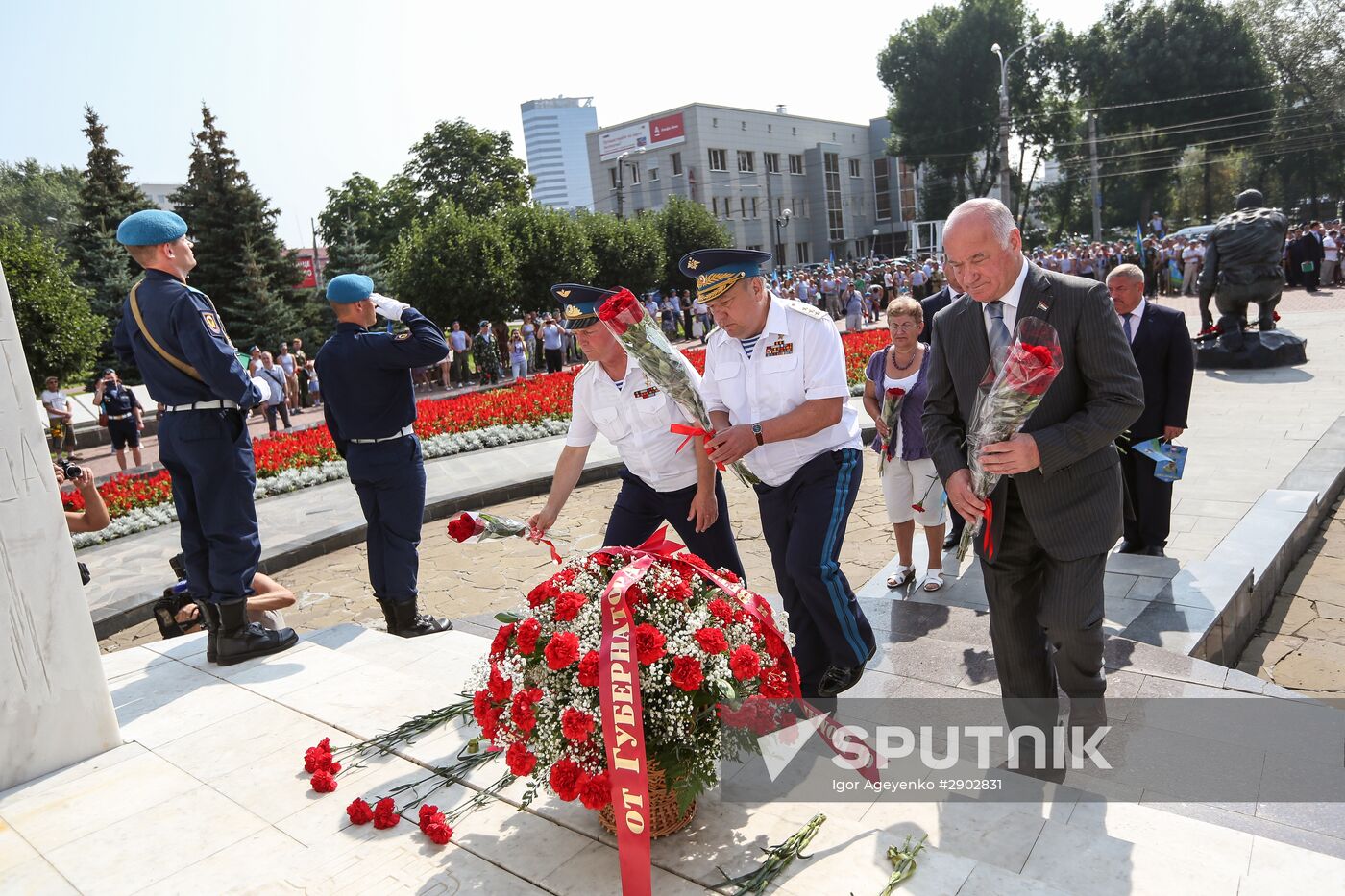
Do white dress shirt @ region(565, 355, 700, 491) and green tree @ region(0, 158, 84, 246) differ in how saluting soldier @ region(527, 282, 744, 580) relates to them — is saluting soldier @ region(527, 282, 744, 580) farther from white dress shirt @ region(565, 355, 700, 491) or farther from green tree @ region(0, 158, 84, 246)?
green tree @ region(0, 158, 84, 246)

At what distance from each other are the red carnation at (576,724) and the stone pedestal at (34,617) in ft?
8.55

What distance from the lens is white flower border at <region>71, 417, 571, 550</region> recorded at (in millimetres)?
9719

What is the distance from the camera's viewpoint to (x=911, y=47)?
188 ft

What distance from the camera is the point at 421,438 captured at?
1321 centimetres

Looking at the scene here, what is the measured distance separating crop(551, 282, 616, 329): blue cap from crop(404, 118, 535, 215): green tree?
4666 centimetres

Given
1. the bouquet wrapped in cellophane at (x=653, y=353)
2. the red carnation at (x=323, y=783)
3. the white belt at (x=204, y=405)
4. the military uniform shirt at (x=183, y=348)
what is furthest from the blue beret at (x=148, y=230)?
the red carnation at (x=323, y=783)

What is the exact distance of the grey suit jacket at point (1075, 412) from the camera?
2971mm

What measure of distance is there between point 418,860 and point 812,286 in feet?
114

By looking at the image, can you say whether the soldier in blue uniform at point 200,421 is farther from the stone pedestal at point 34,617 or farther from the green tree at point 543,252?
the green tree at point 543,252

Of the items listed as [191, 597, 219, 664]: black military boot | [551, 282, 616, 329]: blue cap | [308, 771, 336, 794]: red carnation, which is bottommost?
[308, 771, 336, 794]: red carnation

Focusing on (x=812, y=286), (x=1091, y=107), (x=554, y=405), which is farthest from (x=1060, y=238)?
(x=554, y=405)

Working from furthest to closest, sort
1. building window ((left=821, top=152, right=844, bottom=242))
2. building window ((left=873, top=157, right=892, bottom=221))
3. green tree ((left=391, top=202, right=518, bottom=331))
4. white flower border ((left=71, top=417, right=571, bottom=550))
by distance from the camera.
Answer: building window ((left=873, top=157, right=892, bottom=221))
building window ((left=821, top=152, right=844, bottom=242))
green tree ((left=391, top=202, right=518, bottom=331))
white flower border ((left=71, top=417, right=571, bottom=550))

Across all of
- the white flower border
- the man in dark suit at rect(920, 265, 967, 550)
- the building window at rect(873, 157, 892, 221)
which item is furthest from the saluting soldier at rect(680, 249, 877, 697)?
the building window at rect(873, 157, 892, 221)

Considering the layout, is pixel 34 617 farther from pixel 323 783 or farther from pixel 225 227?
pixel 225 227
